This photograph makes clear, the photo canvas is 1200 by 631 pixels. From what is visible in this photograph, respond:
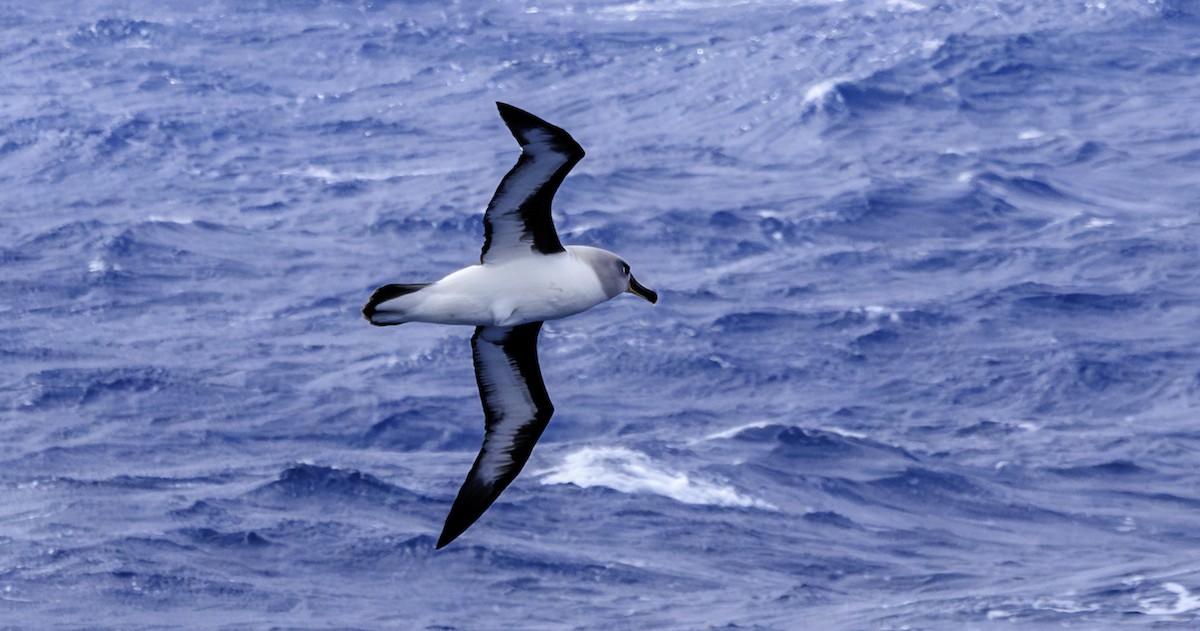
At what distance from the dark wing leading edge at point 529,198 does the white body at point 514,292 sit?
0.13m

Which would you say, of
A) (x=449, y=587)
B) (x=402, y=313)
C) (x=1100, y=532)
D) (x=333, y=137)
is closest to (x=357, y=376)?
(x=449, y=587)

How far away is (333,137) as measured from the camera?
193 feet

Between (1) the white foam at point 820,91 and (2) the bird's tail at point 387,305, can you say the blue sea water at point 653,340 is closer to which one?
(1) the white foam at point 820,91

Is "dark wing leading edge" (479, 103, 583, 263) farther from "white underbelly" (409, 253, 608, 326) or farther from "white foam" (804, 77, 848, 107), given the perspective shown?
"white foam" (804, 77, 848, 107)

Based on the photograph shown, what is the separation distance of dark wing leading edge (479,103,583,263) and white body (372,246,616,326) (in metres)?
0.13

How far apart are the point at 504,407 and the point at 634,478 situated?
17.6m

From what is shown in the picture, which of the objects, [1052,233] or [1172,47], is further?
[1172,47]

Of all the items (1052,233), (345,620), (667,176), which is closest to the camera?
(345,620)

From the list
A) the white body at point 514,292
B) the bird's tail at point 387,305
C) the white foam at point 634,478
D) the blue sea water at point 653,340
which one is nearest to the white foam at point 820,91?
the blue sea water at point 653,340

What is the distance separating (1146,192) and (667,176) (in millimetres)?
11790

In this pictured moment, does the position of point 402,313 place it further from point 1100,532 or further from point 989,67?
point 989,67

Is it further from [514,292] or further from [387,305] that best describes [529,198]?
[387,305]

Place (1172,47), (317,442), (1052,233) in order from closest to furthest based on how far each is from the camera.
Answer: (317,442)
(1052,233)
(1172,47)

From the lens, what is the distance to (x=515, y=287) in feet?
57.0
